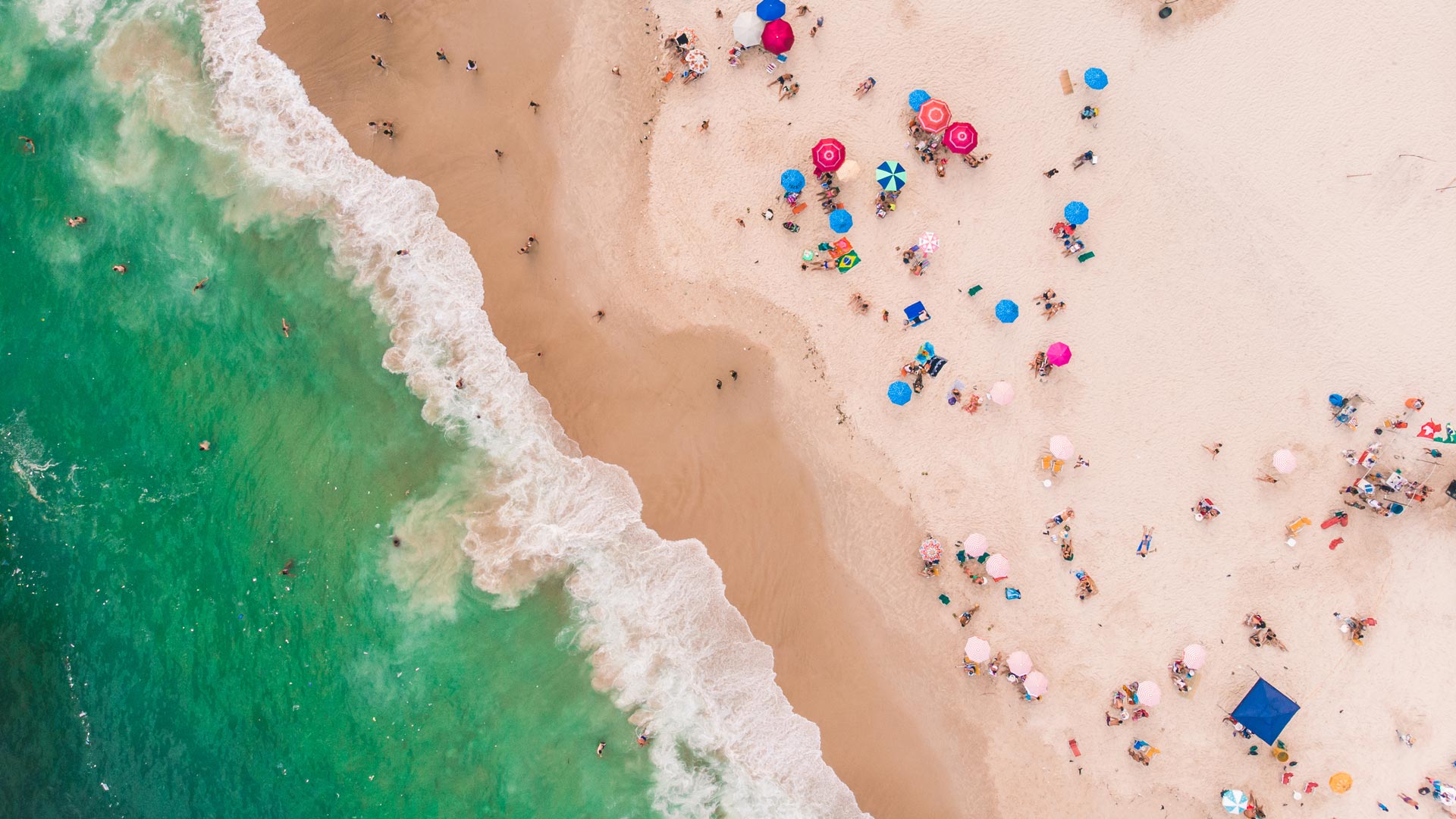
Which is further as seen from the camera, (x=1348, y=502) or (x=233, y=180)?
(x=233, y=180)

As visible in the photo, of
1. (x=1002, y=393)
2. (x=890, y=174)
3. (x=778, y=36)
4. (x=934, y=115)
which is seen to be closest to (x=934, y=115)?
(x=934, y=115)

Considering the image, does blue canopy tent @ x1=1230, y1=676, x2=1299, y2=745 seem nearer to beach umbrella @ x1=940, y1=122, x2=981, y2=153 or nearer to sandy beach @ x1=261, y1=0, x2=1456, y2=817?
sandy beach @ x1=261, y1=0, x2=1456, y2=817

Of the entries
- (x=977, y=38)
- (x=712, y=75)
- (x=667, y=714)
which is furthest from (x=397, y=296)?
(x=977, y=38)

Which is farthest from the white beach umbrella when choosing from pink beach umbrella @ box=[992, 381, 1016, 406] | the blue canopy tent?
the blue canopy tent

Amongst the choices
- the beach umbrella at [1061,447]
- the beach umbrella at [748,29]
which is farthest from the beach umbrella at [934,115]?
the beach umbrella at [1061,447]

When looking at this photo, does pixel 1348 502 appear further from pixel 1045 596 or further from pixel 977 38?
pixel 977 38

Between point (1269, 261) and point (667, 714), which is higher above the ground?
point (1269, 261)
